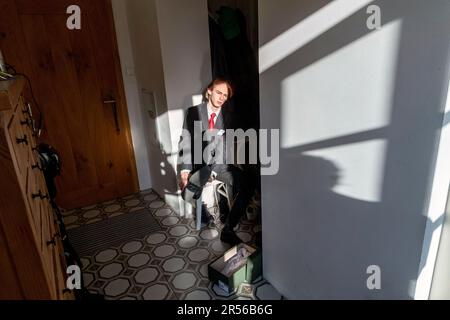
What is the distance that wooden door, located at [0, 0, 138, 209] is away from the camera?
7.16 ft

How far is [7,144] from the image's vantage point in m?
0.60

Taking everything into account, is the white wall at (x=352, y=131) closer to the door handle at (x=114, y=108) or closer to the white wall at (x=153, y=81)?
the white wall at (x=153, y=81)

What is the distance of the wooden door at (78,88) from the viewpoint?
7.16 feet

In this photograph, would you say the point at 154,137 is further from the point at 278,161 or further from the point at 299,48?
the point at 299,48

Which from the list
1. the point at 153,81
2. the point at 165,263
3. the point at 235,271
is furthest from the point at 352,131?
the point at 153,81

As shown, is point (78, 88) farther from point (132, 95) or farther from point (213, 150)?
point (213, 150)

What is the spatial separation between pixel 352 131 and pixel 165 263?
1.46 meters

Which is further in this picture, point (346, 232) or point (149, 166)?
point (149, 166)

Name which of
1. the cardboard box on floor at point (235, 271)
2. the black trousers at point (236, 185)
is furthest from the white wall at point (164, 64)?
the cardboard box on floor at point (235, 271)

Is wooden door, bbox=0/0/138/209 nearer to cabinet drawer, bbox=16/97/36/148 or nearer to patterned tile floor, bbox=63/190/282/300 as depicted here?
patterned tile floor, bbox=63/190/282/300

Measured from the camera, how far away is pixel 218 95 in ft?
6.55
